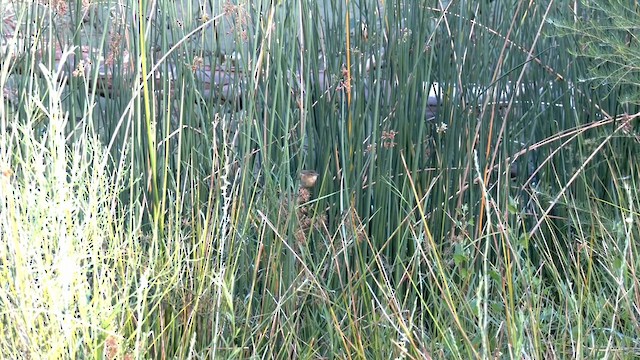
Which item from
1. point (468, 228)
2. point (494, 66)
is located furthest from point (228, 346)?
point (494, 66)

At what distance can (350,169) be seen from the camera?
179cm

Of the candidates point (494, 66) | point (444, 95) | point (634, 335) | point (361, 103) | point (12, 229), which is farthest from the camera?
point (494, 66)

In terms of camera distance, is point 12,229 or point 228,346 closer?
point 12,229

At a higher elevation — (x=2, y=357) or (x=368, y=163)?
(x=368, y=163)

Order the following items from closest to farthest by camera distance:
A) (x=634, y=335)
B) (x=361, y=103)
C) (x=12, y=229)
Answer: (x=12, y=229) → (x=634, y=335) → (x=361, y=103)

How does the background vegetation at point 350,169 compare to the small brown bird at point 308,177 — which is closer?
the background vegetation at point 350,169

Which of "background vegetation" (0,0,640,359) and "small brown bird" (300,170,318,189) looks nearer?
"background vegetation" (0,0,640,359)

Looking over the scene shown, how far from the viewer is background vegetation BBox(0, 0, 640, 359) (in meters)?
1.52

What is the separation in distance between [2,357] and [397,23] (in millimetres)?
1123

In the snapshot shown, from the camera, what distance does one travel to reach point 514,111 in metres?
2.15

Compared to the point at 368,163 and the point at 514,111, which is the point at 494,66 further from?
the point at 368,163

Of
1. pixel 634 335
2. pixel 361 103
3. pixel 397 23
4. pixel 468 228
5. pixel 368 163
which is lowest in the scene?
pixel 634 335

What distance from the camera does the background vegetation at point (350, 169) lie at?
1.52 meters

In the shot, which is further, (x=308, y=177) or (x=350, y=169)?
(x=350, y=169)
